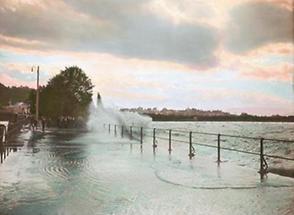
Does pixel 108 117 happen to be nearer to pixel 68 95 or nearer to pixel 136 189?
pixel 68 95

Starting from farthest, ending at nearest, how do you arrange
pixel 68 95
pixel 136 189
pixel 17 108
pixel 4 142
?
pixel 17 108
pixel 68 95
pixel 4 142
pixel 136 189

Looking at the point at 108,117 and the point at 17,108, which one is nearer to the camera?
the point at 108,117

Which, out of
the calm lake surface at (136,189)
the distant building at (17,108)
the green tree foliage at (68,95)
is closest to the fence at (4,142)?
Result: the calm lake surface at (136,189)

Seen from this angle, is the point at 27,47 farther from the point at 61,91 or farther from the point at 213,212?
the point at 61,91

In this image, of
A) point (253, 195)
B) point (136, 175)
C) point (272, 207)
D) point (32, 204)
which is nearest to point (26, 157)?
point (136, 175)

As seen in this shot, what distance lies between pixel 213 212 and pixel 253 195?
745mm

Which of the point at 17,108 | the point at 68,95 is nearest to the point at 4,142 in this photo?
the point at 68,95

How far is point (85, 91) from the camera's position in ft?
72.5

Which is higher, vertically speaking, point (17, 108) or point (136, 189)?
point (17, 108)

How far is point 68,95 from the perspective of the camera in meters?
22.6

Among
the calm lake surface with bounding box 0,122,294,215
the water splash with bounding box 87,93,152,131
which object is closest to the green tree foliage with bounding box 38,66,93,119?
the water splash with bounding box 87,93,152,131

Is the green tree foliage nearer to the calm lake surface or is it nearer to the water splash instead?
the water splash

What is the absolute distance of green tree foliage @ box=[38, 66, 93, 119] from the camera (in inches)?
858

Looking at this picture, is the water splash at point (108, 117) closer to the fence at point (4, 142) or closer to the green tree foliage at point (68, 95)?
the green tree foliage at point (68, 95)
